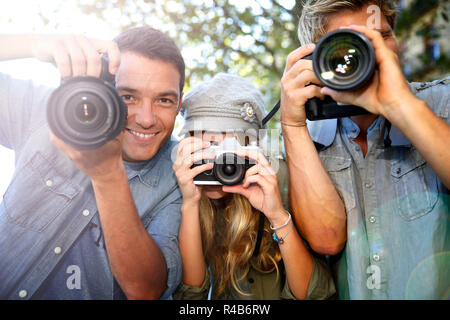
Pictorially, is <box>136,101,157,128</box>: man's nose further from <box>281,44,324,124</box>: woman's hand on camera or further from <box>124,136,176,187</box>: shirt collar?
<box>281,44,324,124</box>: woman's hand on camera

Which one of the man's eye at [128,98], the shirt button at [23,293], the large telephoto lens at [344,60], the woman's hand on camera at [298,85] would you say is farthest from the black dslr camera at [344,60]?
the shirt button at [23,293]

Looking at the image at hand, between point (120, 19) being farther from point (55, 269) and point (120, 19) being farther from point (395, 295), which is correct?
point (395, 295)

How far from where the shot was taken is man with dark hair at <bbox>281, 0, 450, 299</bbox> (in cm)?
106

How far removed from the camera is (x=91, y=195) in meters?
1.20

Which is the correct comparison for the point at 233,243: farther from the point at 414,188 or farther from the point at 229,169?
the point at 414,188

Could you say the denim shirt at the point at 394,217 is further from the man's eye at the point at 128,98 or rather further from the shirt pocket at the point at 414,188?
the man's eye at the point at 128,98

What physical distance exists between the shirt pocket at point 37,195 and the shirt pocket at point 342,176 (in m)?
0.88

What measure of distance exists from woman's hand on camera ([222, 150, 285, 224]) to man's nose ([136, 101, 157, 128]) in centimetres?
35

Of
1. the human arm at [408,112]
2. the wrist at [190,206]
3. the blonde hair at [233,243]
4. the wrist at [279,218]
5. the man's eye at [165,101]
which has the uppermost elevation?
the man's eye at [165,101]

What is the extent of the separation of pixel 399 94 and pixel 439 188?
1.21 ft

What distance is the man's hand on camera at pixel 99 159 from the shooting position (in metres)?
0.92

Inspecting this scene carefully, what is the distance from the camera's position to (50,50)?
101 cm

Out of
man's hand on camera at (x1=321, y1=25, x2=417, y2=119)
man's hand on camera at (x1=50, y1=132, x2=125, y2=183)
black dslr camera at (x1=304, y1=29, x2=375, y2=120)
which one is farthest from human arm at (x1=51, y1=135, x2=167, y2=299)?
man's hand on camera at (x1=321, y1=25, x2=417, y2=119)

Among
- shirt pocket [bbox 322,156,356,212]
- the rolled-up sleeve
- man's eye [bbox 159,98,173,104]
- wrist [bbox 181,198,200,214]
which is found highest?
man's eye [bbox 159,98,173,104]
